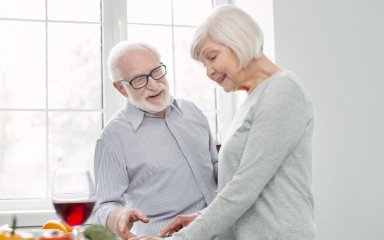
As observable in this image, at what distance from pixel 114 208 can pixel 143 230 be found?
21cm

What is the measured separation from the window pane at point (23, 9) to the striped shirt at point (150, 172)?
1228 mm

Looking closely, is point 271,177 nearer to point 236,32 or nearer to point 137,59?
point 236,32

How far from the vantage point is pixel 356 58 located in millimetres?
3004

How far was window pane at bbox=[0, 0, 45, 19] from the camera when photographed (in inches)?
118

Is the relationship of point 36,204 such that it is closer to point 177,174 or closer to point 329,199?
point 177,174

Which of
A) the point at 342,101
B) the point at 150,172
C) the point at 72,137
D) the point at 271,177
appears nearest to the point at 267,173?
the point at 271,177

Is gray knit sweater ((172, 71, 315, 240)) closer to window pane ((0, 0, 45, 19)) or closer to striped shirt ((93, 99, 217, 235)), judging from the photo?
striped shirt ((93, 99, 217, 235))

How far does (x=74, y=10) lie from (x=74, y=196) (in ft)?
6.67

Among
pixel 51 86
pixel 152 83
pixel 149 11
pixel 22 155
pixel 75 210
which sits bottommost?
pixel 22 155

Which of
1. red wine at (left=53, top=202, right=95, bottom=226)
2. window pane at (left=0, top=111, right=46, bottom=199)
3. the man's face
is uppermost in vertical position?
the man's face

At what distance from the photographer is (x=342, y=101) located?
2955mm

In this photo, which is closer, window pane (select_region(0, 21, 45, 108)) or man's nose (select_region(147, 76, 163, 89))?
man's nose (select_region(147, 76, 163, 89))

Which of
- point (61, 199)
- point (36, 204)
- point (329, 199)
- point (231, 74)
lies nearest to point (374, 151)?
point (329, 199)

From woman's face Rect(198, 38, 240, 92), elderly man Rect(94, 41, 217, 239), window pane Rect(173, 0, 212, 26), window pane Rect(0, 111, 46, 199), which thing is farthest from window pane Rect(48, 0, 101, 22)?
woman's face Rect(198, 38, 240, 92)
